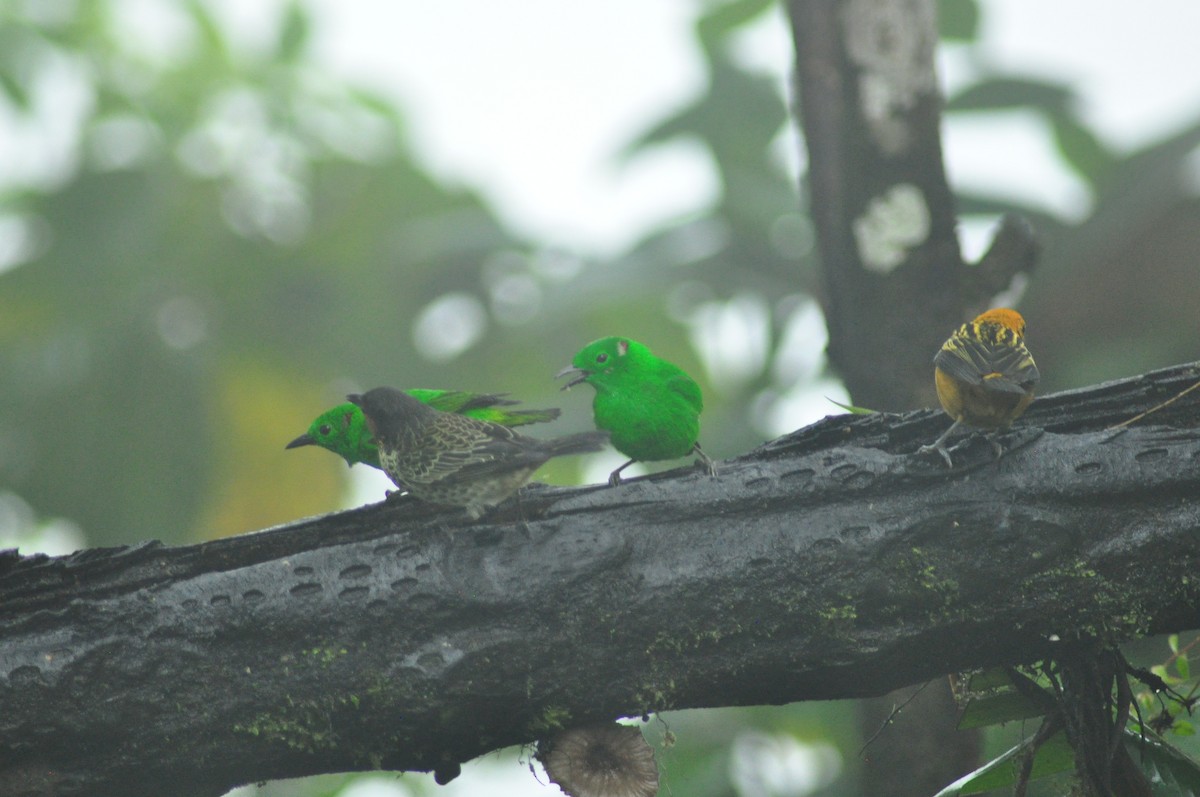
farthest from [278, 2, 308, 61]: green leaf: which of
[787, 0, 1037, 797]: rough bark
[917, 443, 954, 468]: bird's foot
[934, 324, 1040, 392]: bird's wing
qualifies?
[917, 443, 954, 468]: bird's foot

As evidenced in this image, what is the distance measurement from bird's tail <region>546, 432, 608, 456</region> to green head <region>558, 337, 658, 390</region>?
71 cm

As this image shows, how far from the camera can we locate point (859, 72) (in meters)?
5.48

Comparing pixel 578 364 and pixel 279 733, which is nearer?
pixel 279 733

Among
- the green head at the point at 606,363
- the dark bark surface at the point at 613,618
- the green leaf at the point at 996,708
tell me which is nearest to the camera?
the dark bark surface at the point at 613,618

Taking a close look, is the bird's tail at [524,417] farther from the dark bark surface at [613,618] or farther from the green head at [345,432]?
the dark bark surface at [613,618]

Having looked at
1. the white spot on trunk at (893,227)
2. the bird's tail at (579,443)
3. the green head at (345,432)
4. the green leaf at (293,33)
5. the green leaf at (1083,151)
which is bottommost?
the bird's tail at (579,443)

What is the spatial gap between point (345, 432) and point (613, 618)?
7.35 ft

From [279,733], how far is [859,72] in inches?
148

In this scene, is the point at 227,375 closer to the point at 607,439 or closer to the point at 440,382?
the point at 440,382

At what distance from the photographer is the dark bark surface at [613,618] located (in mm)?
3586

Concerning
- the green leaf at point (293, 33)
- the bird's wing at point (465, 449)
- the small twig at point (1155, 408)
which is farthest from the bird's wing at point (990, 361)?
the green leaf at point (293, 33)

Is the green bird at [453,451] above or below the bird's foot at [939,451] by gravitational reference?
above

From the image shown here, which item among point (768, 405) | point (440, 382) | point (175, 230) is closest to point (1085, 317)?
point (768, 405)

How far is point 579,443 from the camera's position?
426 cm
